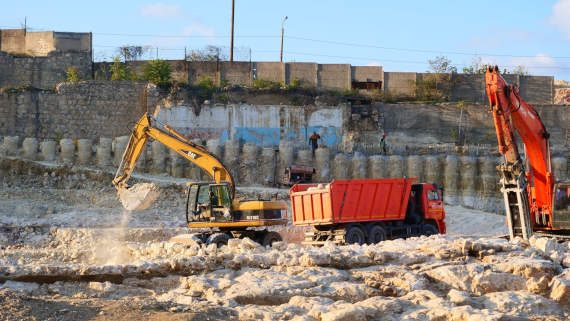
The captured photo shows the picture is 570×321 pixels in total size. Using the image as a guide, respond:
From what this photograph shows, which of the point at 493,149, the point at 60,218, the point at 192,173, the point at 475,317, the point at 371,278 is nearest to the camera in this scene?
the point at 475,317

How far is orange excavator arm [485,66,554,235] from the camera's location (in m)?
17.0

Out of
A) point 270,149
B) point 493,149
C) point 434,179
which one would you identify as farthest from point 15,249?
point 493,149

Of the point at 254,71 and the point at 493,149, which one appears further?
the point at 254,71

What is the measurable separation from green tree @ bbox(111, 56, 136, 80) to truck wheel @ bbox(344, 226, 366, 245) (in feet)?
70.5

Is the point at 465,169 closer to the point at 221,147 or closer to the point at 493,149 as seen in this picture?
the point at 493,149

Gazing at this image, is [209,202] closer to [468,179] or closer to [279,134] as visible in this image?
[468,179]

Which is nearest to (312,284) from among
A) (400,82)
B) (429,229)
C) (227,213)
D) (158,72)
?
(227,213)

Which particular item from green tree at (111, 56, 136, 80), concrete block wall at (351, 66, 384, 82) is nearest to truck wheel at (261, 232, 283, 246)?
green tree at (111, 56, 136, 80)

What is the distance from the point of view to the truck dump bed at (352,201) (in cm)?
1817

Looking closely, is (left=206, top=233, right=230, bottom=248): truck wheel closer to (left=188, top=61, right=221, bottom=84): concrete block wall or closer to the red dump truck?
the red dump truck

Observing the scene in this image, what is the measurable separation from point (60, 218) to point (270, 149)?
29.9 ft

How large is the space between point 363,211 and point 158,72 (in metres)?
20.4

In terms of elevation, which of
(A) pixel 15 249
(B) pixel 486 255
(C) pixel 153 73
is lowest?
(A) pixel 15 249

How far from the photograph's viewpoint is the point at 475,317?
31.2ft
